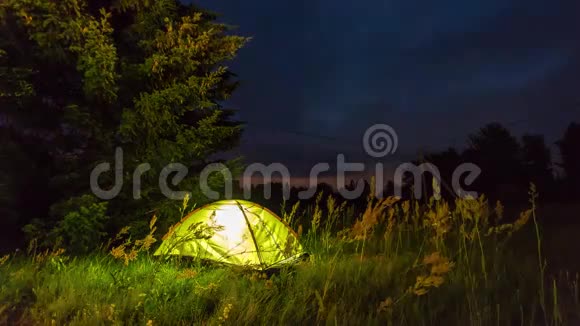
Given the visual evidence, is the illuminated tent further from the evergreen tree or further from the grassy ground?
the evergreen tree

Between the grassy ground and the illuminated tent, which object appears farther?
the illuminated tent

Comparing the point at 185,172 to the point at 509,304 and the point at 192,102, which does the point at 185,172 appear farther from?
the point at 509,304

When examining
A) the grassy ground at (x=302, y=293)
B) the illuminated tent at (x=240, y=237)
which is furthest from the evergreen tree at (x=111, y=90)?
the grassy ground at (x=302, y=293)

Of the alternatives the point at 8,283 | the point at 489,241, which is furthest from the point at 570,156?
the point at 8,283

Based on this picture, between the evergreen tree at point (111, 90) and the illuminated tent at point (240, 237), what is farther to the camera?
the evergreen tree at point (111, 90)

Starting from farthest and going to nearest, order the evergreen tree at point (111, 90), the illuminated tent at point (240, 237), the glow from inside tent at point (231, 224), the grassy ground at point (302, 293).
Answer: the evergreen tree at point (111, 90) → the glow from inside tent at point (231, 224) → the illuminated tent at point (240, 237) → the grassy ground at point (302, 293)

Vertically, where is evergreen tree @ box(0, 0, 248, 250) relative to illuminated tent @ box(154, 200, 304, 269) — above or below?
above

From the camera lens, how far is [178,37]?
7.85 meters

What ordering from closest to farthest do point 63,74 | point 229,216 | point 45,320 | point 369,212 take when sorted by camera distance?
1. point 45,320
2. point 369,212
3. point 229,216
4. point 63,74

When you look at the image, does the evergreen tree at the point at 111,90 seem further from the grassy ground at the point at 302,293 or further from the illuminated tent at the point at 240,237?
the grassy ground at the point at 302,293

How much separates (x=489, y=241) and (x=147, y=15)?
21.7 feet

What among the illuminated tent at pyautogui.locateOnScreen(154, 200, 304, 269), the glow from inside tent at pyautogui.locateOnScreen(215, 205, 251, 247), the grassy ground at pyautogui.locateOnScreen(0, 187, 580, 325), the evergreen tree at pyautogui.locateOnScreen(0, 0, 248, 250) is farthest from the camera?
the evergreen tree at pyautogui.locateOnScreen(0, 0, 248, 250)

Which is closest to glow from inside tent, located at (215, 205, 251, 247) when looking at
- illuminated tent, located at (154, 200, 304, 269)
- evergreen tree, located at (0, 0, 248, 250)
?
illuminated tent, located at (154, 200, 304, 269)

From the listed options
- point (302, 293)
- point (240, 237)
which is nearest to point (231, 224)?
point (240, 237)
